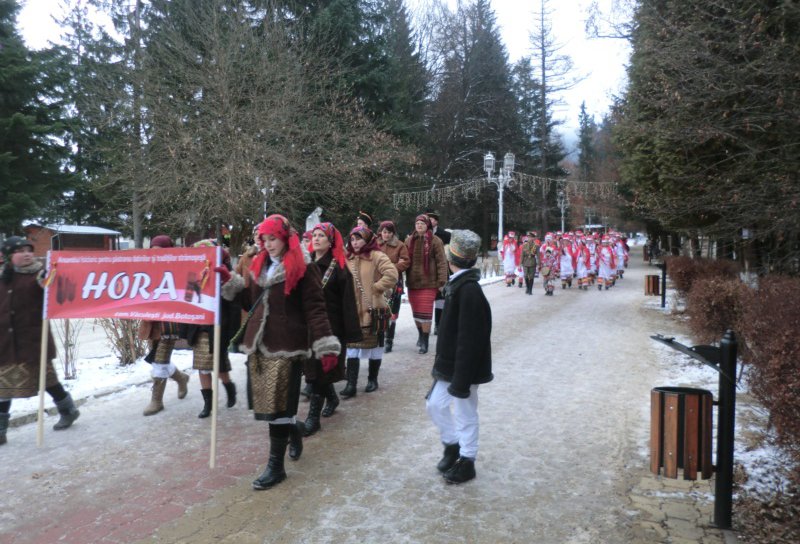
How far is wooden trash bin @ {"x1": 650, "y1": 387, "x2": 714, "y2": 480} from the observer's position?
11.3ft

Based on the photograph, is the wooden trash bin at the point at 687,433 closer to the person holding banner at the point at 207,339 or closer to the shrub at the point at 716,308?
the person holding banner at the point at 207,339

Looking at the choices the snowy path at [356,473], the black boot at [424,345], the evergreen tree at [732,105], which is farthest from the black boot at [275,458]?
the evergreen tree at [732,105]

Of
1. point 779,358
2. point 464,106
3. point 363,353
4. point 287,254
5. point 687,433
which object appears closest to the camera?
point 687,433

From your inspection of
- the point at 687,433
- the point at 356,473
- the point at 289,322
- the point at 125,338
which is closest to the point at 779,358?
the point at 687,433

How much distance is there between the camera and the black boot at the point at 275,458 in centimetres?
418

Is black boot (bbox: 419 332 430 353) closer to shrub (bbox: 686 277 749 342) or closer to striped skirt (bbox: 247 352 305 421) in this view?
shrub (bbox: 686 277 749 342)

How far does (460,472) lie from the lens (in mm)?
4230

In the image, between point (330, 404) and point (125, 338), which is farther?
point (125, 338)

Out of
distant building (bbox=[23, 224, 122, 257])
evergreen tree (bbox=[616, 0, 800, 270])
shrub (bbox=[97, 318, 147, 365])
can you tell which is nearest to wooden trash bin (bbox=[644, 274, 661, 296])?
evergreen tree (bbox=[616, 0, 800, 270])

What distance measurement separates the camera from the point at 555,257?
19562mm

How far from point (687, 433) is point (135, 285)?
4.66m

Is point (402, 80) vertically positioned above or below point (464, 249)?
above

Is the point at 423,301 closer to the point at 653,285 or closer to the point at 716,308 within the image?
the point at 716,308

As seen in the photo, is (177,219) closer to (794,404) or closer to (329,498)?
(329,498)
